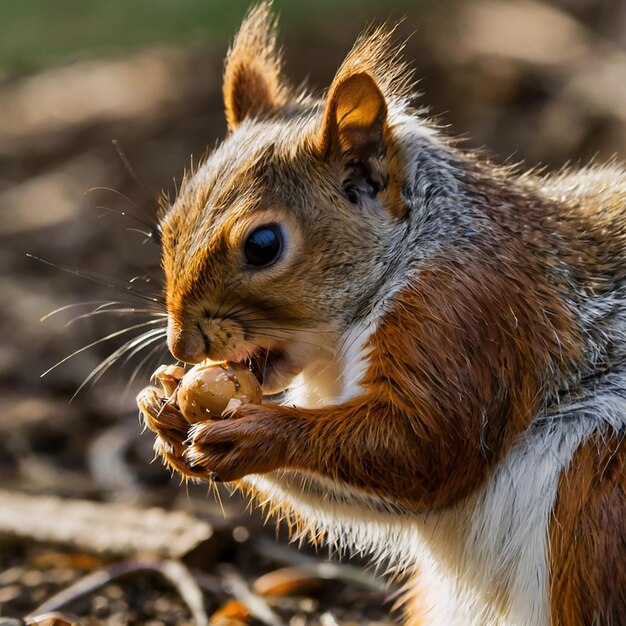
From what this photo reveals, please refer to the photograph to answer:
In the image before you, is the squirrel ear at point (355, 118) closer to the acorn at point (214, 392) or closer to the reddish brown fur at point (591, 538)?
the acorn at point (214, 392)

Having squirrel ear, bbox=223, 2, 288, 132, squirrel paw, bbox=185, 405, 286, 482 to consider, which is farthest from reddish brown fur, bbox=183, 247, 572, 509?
squirrel ear, bbox=223, 2, 288, 132

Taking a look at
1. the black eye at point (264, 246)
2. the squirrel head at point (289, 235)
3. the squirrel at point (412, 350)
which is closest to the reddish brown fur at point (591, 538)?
the squirrel at point (412, 350)

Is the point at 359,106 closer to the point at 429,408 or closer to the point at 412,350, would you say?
the point at 412,350

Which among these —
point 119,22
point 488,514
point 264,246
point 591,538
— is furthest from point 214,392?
point 119,22

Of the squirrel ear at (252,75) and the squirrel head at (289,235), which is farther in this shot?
the squirrel ear at (252,75)

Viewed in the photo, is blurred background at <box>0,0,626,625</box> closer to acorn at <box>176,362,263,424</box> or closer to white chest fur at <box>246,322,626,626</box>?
acorn at <box>176,362,263,424</box>

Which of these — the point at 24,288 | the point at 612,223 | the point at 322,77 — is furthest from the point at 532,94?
the point at 612,223

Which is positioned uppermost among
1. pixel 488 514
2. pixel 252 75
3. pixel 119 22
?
pixel 119 22
